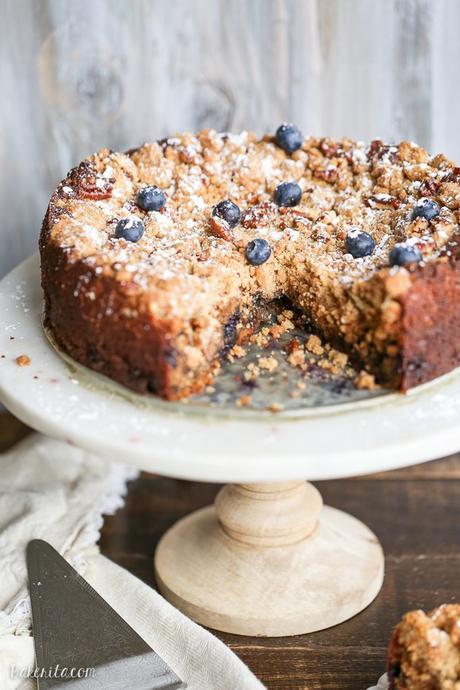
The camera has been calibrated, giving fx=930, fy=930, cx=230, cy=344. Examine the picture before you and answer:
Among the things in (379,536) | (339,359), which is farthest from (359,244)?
(379,536)

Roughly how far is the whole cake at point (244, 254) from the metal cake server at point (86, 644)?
1.87 ft

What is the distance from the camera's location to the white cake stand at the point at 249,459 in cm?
181

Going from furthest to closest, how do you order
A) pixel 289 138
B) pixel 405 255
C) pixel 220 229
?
1. pixel 289 138
2. pixel 220 229
3. pixel 405 255

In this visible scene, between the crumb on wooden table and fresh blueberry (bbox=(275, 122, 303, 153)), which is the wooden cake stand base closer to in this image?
the crumb on wooden table

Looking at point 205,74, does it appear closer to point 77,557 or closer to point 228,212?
point 228,212

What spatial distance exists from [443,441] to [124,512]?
3.99ft

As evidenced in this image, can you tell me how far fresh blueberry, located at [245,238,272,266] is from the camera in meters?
2.20

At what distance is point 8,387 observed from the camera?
6.63 feet

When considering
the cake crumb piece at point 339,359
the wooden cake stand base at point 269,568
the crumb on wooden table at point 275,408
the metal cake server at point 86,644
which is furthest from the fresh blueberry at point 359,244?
the metal cake server at point 86,644

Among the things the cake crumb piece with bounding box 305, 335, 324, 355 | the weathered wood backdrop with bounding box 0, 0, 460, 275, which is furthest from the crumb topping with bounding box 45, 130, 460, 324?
the weathered wood backdrop with bounding box 0, 0, 460, 275

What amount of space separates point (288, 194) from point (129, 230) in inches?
18.6

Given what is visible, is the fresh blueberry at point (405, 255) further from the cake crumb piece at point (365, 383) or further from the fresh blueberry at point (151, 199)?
the fresh blueberry at point (151, 199)

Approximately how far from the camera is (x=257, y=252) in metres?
2.20

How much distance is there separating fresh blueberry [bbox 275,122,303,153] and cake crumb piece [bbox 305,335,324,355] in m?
0.64
